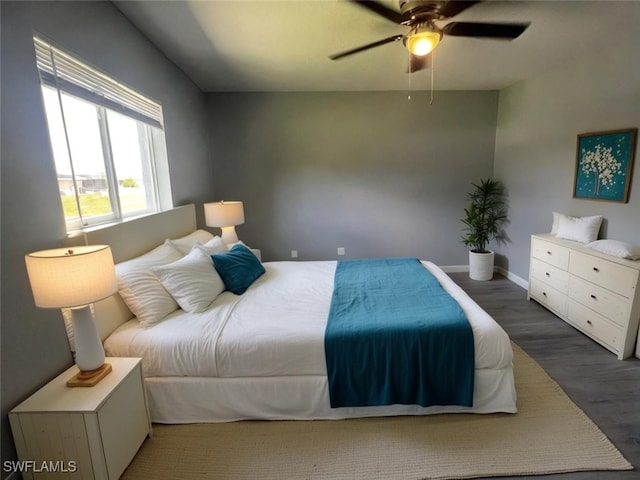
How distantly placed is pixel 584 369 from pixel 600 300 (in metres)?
0.61

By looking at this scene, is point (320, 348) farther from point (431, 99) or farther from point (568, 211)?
point (431, 99)

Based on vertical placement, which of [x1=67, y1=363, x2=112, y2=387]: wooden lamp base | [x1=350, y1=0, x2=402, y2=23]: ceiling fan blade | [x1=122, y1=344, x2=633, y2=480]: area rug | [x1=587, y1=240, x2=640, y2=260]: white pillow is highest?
[x1=350, y1=0, x2=402, y2=23]: ceiling fan blade

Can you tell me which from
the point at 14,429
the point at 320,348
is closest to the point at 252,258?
the point at 320,348

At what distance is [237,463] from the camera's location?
5.24ft

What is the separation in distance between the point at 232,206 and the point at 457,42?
8.49 ft

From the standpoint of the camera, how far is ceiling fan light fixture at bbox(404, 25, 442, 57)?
1.91 meters

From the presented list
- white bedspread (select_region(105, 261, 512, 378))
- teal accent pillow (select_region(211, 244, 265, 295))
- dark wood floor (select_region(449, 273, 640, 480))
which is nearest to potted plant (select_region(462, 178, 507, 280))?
dark wood floor (select_region(449, 273, 640, 480))

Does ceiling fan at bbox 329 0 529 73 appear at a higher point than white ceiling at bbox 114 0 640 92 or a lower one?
lower

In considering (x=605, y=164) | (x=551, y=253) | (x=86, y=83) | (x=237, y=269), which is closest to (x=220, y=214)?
(x=237, y=269)

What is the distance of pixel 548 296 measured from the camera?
314 centimetres

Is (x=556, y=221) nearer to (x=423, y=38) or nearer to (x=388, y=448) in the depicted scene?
(x=423, y=38)

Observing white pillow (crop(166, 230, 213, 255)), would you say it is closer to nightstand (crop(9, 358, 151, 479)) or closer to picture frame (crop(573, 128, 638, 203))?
nightstand (crop(9, 358, 151, 479))

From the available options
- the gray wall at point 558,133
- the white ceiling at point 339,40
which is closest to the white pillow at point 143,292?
the white ceiling at point 339,40

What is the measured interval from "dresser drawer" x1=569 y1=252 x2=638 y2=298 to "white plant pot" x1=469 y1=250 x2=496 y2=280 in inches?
50.8
